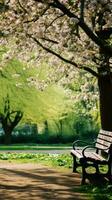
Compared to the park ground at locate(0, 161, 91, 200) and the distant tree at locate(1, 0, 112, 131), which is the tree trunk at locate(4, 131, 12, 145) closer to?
the distant tree at locate(1, 0, 112, 131)

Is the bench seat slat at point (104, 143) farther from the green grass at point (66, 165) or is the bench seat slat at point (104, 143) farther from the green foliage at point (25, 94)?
the green foliage at point (25, 94)

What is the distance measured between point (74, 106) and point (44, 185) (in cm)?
4426

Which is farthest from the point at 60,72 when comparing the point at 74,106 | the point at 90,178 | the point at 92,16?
the point at 74,106

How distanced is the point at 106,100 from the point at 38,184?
8.22 meters

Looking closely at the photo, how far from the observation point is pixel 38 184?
13.3m

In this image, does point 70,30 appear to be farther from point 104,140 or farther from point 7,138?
point 7,138

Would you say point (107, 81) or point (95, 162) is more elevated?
point (107, 81)

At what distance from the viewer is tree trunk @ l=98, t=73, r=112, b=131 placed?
20797 millimetres

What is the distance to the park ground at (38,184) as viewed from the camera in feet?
37.4

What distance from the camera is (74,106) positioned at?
57312mm

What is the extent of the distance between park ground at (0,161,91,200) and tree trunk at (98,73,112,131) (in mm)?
3985

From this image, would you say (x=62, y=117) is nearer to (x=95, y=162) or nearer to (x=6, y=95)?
(x=6, y=95)

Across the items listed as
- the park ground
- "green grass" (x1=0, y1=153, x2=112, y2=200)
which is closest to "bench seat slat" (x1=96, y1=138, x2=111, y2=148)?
the park ground

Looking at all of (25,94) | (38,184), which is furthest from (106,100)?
(25,94)
